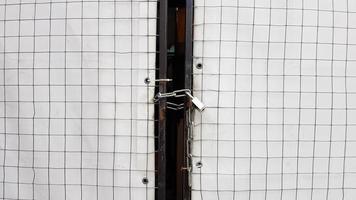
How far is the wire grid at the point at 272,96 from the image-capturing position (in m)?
0.92

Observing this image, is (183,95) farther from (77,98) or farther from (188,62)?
(77,98)

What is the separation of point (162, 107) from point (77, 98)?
0.87 feet

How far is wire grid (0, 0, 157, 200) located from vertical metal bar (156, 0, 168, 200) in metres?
0.02

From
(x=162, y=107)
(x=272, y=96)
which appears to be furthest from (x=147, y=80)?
(x=272, y=96)

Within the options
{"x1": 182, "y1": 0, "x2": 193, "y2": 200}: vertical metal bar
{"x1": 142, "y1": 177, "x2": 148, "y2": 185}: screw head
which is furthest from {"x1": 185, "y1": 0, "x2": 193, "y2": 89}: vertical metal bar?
{"x1": 142, "y1": 177, "x2": 148, "y2": 185}: screw head

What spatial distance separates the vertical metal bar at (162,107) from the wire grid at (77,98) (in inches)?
1.0

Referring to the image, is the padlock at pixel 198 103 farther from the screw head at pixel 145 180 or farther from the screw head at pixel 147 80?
the screw head at pixel 145 180

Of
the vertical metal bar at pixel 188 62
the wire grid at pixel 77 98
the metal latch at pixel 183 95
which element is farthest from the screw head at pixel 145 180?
the metal latch at pixel 183 95

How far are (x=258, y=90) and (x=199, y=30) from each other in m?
0.25

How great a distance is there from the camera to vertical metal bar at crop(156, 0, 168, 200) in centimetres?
91

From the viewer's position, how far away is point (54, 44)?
945 millimetres

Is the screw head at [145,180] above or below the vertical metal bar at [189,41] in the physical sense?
below

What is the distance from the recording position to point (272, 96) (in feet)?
3.03

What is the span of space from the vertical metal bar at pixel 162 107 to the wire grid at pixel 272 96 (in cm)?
9
